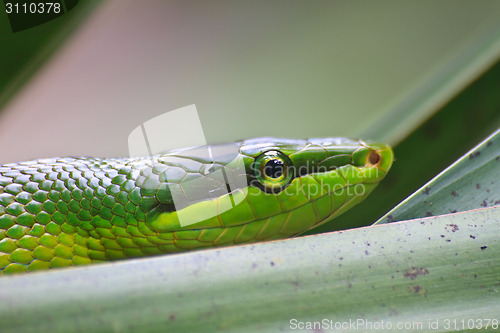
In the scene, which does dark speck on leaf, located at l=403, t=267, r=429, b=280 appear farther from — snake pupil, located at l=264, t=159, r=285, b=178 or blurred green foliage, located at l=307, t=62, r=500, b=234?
snake pupil, located at l=264, t=159, r=285, b=178

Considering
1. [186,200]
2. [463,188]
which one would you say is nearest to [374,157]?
[463,188]

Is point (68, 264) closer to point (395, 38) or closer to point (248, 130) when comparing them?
point (248, 130)

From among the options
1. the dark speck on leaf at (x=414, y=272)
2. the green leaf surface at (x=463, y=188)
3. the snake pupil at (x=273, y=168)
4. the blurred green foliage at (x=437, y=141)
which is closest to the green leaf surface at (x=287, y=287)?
the dark speck on leaf at (x=414, y=272)

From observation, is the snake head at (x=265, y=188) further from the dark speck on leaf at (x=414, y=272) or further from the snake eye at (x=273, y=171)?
the dark speck on leaf at (x=414, y=272)

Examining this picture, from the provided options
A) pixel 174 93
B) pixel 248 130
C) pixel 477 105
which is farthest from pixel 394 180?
pixel 174 93

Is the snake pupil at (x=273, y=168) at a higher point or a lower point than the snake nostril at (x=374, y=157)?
higher

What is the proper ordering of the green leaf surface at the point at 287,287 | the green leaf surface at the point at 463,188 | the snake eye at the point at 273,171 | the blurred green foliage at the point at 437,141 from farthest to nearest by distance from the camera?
the snake eye at the point at 273,171 → the blurred green foliage at the point at 437,141 → the green leaf surface at the point at 463,188 → the green leaf surface at the point at 287,287

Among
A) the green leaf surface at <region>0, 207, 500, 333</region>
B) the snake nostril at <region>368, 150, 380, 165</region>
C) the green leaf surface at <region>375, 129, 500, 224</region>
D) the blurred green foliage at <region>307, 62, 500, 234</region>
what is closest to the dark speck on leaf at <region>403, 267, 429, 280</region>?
the green leaf surface at <region>0, 207, 500, 333</region>

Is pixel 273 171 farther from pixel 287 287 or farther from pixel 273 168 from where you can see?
pixel 287 287
